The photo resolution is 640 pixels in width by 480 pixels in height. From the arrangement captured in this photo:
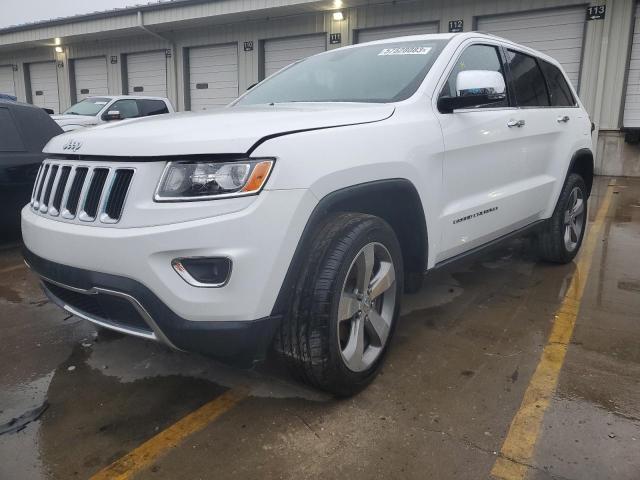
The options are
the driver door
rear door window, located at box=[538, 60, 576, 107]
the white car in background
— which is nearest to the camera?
the driver door

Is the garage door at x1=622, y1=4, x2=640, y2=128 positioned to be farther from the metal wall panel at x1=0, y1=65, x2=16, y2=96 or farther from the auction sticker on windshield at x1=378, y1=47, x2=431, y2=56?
the metal wall panel at x1=0, y1=65, x2=16, y2=96

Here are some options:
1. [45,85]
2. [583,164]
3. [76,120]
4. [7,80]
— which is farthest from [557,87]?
[7,80]

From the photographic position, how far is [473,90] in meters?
3.11

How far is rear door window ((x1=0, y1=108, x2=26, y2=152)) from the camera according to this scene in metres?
5.57

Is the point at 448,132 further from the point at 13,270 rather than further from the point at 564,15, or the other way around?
the point at 564,15

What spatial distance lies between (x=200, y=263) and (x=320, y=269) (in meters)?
0.55

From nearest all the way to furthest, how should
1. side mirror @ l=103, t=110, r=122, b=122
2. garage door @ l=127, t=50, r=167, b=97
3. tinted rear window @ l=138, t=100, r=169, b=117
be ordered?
side mirror @ l=103, t=110, r=122, b=122
tinted rear window @ l=138, t=100, r=169, b=117
garage door @ l=127, t=50, r=167, b=97

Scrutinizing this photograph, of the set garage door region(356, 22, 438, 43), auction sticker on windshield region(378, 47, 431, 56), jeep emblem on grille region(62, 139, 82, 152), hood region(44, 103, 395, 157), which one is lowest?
jeep emblem on grille region(62, 139, 82, 152)

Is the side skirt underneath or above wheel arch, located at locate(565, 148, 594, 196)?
underneath

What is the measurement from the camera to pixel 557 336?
11.6ft

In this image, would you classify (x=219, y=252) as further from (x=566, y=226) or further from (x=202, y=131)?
(x=566, y=226)

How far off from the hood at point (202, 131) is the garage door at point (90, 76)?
19.5m

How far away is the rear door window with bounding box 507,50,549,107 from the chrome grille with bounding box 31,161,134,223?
9.86ft

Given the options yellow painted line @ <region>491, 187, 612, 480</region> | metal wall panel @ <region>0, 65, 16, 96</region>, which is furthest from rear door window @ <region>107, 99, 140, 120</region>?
metal wall panel @ <region>0, 65, 16, 96</region>
